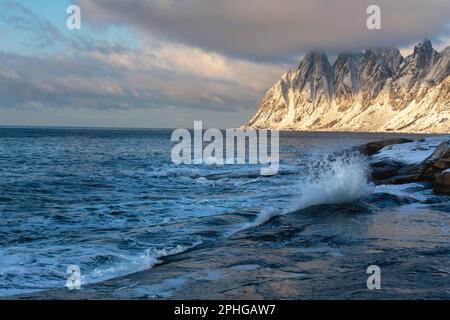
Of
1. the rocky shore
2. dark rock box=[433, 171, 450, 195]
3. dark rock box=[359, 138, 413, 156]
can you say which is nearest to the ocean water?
dark rock box=[433, 171, 450, 195]

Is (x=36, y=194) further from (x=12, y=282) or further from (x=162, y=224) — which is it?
(x=12, y=282)

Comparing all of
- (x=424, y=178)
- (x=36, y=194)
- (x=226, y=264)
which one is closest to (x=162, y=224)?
(x=226, y=264)

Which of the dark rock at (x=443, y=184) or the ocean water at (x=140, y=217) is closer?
the ocean water at (x=140, y=217)

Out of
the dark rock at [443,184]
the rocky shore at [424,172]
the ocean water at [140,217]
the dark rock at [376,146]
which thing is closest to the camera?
the ocean water at [140,217]

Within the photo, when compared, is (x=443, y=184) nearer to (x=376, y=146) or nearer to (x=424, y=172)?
(x=424, y=172)

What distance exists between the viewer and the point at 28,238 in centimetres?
1372

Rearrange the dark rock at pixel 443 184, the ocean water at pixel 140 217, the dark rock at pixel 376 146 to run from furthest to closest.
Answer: the dark rock at pixel 376 146 < the dark rock at pixel 443 184 < the ocean water at pixel 140 217

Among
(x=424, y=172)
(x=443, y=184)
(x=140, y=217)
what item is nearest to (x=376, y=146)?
(x=424, y=172)

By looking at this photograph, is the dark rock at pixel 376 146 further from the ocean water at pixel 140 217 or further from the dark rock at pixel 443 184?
the dark rock at pixel 443 184

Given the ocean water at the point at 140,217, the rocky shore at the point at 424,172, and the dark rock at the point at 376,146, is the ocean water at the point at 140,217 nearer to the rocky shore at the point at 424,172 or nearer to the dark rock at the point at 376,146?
the rocky shore at the point at 424,172

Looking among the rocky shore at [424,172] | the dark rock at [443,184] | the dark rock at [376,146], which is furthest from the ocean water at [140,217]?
the dark rock at [376,146]

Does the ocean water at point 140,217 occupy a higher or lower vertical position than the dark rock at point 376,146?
lower

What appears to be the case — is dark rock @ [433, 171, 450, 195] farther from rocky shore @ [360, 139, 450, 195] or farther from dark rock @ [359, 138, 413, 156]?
dark rock @ [359, 138, 413, 156]

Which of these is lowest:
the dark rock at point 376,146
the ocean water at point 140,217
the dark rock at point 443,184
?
the ocean water at point 140,217
